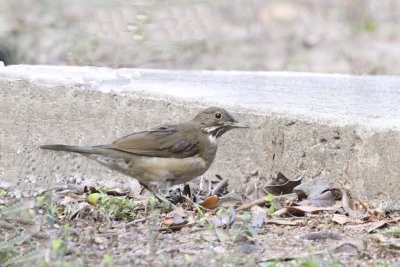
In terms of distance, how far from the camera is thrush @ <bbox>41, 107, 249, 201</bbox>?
6473mm

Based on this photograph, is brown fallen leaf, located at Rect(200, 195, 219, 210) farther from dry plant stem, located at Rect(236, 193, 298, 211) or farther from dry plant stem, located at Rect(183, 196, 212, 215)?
dry plant stem, located at Rect(236, 193, 298, 211)

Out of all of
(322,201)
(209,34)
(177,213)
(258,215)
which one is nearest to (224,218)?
(258,215)

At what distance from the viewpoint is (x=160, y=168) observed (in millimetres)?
6484

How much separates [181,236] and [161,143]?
0.97 metres

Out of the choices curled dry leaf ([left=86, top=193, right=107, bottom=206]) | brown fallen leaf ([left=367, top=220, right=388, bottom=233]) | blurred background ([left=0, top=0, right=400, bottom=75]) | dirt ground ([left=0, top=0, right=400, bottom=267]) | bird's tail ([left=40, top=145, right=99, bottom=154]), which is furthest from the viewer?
blurred background ([left=0, top=0, right=400, bottom=75])

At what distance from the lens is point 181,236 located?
224 inches

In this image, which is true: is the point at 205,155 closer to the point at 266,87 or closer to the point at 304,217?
the point at 304,217

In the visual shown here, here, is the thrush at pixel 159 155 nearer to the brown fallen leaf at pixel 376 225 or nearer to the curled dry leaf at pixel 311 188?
the curled dry leaf at pixel 311 188

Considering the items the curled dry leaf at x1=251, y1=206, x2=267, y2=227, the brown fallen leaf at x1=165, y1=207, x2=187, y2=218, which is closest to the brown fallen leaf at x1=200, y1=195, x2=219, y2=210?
the brown fallen leaf at x1=165, y1=207, x2=187, y2=218

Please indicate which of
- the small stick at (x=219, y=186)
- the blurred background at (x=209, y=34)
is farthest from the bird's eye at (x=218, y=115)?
the blurred background at (x=209, y=34)

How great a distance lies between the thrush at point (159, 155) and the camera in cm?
647

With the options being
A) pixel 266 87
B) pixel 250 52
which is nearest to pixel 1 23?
pixel 250 52

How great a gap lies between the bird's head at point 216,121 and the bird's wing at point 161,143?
129 millimetres

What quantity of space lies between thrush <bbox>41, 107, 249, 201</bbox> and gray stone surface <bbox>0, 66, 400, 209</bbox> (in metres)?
0.34
